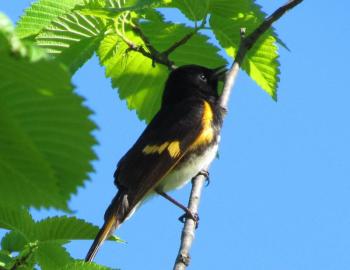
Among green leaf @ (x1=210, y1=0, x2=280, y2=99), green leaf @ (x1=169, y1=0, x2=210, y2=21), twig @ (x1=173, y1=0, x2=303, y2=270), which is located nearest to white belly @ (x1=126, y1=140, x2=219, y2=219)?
twig @ (x1=173, y1=0, x2=303, y2=270)

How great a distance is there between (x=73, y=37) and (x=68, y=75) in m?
2.03

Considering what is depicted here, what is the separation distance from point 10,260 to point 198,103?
2598 mm

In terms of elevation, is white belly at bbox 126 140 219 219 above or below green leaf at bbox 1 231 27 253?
above

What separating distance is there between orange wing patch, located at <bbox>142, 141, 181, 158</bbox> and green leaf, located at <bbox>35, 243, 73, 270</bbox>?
196 centimetres

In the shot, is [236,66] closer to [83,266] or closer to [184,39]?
[184,39]

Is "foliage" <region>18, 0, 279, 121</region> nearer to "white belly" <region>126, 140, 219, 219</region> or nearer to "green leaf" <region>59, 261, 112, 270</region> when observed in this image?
"white belly" <region>126, 140, 219, 219</region>

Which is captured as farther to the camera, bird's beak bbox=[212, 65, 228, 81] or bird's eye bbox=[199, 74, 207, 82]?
bird's eye bbox=[199, 74, 207, 82]

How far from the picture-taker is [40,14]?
8.46 ft

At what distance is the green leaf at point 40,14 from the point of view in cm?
254

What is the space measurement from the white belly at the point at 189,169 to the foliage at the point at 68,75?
2.52ft

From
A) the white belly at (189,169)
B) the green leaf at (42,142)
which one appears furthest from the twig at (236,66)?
the green leaf at (42,142)

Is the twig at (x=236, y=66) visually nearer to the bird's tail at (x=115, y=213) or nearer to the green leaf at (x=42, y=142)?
the bird's tail at (x=115, y=213)

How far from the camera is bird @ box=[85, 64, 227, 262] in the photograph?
3.65 metres

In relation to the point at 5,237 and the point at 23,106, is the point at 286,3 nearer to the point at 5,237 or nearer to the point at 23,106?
the point at 5,237
